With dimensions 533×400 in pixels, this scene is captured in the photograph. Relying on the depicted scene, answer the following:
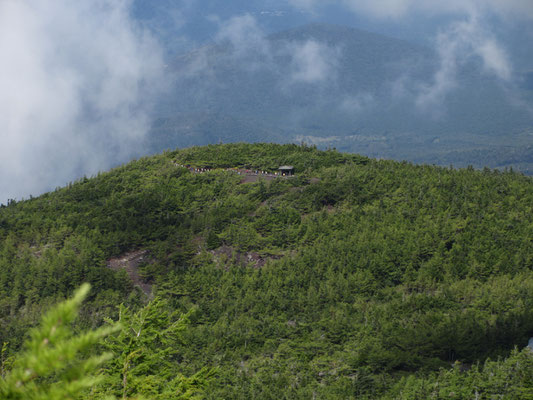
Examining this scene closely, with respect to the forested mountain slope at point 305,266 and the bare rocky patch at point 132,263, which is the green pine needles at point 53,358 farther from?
the bare rocky patch at point 132,263

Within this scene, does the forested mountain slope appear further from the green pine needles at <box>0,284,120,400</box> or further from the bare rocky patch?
the green pine needles at <box>0,284,120,400</box>

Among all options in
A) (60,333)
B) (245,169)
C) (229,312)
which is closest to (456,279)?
(229,312)

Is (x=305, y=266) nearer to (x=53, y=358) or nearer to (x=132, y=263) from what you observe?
(x=132, y=263)

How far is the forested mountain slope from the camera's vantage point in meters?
60.2

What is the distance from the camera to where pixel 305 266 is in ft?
295

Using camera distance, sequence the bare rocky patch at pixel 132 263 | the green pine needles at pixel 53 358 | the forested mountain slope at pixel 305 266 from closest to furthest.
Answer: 1. the green pine needles at pixel 53 358
2. the forested mountain slope at pixel 305 266
3. the bare rocky patch at pixel 132 263

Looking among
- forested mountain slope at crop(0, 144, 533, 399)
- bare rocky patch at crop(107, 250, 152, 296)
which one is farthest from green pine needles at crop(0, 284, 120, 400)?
bare rocky patch at crop(107, 250, 152, 296)

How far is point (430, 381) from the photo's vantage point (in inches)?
1992

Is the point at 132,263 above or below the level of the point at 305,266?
above

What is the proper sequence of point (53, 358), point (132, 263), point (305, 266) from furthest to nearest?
1. point (132, 263)
2. point (305, 266)
3. point (53, 358)

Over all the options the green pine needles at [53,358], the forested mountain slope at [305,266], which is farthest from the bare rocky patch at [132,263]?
the green pine needles at [53,358]

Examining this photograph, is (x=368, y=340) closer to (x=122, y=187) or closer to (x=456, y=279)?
(x=456, y=279)

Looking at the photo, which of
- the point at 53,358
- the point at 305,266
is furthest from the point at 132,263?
the point at 53,358

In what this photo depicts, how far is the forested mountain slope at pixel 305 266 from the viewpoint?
6016cm
